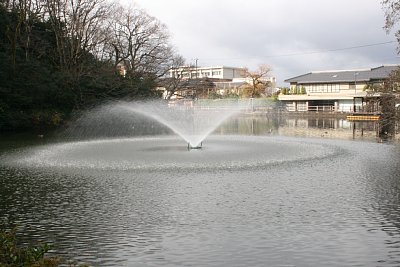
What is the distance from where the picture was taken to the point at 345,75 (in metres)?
77.9

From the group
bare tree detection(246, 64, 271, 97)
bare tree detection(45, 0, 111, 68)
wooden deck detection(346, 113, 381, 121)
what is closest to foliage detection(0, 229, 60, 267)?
bare tree detection(45, 0, 111, 68)

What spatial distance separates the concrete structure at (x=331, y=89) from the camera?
73.2 m

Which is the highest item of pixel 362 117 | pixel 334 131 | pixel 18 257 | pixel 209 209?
pixel 362 117

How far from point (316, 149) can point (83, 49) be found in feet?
88.0

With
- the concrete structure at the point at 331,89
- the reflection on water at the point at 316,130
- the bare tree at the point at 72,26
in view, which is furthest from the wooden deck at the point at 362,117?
the bare tree at the point at 72,26

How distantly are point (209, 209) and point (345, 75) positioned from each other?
73.2 metres

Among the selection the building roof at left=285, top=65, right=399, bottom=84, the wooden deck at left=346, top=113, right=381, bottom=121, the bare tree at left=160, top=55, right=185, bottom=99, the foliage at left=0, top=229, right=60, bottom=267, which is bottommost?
the foliage at left=0, top=229, right=60, bottom=267

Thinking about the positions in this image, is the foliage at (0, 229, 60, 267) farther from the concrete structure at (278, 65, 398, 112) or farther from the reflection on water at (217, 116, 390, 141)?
the concrete structure at (278, 65, 398, 112)

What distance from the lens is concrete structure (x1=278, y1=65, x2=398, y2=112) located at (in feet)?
240

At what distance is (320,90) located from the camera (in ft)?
262

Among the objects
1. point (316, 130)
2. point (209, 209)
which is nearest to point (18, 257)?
point (209, 209)

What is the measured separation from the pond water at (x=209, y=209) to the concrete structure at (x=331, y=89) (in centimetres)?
5751

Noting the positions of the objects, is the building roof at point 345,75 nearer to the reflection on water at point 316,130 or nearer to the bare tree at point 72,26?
the reflection on water at point 316,130

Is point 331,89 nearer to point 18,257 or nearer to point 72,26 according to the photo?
point 72,26
